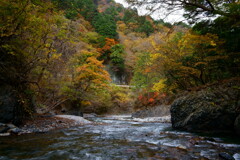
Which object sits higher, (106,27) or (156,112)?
(106,27)

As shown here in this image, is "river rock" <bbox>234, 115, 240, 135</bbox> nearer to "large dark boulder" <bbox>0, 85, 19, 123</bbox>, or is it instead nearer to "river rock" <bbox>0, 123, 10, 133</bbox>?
"river rock" <bbox>0, 123, 10, 133</bbox>

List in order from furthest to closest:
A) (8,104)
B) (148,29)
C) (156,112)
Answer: (148,29) → (156,112) → (8,104)

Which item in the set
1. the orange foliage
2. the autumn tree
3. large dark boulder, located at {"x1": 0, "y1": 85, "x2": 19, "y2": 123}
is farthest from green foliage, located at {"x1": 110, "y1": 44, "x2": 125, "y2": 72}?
large dark boulder, located at {"x1": 0, "y1": 85, "x2": 19, "y2": 123}

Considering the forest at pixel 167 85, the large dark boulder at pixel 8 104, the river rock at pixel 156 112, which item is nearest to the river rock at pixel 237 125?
the forest at pixel 167 85

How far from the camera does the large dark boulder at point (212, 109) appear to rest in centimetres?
556

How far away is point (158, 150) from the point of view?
12.3 feet

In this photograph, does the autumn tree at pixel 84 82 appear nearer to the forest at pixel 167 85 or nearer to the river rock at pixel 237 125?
the forest at pixel 167 85

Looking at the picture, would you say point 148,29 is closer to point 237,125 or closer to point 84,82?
point 84,82

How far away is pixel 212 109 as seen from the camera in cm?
585

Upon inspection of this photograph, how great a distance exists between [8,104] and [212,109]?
25.5ft

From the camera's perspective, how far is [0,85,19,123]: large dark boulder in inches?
245

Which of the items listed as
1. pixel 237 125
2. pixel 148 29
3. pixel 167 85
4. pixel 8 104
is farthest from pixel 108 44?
pixel 237 125

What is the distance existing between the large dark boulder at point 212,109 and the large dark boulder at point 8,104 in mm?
6890

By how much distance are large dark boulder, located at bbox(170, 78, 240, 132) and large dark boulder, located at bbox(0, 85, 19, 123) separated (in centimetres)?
689
